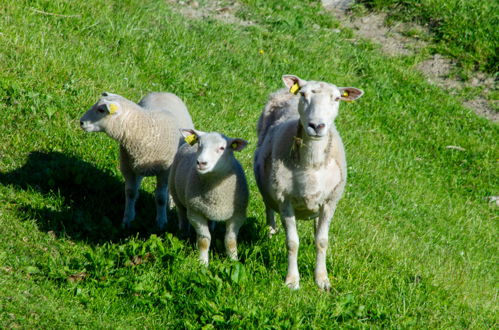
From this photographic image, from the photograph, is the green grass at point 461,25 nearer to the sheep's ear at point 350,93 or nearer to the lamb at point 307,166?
the lamb at point 307,166

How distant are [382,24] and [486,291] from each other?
8814 mm

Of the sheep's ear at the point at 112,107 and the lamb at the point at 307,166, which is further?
the sheep's ear at the point at 112,107

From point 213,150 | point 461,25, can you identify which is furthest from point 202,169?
point 461,25

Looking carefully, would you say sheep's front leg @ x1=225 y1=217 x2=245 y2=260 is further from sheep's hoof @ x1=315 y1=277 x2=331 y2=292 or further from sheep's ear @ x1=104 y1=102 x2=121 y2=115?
sheep's ear @ x1=104 y1=102 x2=121 y2=115

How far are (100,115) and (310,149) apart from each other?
2.39 m

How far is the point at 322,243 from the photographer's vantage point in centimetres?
649

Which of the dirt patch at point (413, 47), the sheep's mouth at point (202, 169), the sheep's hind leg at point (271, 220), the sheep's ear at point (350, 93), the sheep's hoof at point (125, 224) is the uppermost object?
the sheep's ear at point (350, 93)

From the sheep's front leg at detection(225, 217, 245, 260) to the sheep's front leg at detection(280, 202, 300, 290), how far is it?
A: 0.47 meters

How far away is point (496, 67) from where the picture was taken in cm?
1347

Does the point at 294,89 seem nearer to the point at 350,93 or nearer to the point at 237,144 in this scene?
the point at 350,93

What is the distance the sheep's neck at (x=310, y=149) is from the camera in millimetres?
5996

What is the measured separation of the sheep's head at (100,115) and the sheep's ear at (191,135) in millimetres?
1076

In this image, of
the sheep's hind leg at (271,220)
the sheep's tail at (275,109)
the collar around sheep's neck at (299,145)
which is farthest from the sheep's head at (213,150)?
the sheep's hind leg at (271,220)

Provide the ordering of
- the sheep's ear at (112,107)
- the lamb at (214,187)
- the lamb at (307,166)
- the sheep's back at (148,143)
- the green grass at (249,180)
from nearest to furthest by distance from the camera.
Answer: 1. the lamb at (307,166)
2. the green grass at (249,180)
3. the lamb at (214,187)
4. the sheep's ear at (112,107)
5. the sheep's back at (148,143)
